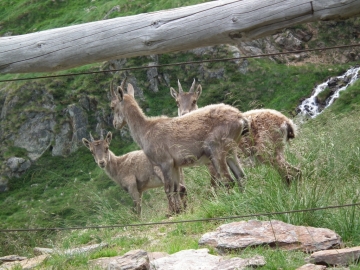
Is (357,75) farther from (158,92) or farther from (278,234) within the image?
(278,234)

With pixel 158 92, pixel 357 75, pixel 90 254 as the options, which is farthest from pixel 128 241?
pixel 158 92

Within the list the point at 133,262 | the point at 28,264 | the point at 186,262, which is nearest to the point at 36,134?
the point at 28,264

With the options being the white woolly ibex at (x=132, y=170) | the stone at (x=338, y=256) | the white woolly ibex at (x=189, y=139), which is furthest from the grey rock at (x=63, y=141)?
the stone at (x=338, y=256)

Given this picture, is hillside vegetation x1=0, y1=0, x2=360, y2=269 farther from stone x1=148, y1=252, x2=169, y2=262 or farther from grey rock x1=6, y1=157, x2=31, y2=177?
grey rock x1=6, y1=157, x2=31, y2=177

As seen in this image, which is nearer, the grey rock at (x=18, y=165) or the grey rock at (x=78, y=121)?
the grey rock at (x=18, y=165)

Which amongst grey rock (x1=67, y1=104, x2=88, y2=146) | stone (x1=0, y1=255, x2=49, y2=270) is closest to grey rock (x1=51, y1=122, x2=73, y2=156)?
grey rock (x1=67, y1=104, x2=88, y2=146)

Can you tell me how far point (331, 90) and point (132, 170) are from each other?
1389 inches

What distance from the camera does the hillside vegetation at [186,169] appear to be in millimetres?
7641

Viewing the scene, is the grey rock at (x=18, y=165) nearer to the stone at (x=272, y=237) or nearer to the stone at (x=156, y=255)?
the stone at (x=156, y=255)

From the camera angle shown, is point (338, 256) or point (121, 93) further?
point (121, 93)

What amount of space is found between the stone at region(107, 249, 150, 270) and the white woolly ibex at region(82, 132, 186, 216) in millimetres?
7259

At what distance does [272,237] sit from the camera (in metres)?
6.85

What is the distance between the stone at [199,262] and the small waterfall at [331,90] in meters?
38.5

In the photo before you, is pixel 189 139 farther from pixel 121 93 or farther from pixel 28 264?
pixel 28 264
